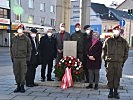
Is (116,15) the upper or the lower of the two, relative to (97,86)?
upper

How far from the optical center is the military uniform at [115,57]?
30.1ft

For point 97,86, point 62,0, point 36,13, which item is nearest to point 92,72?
point 97,86

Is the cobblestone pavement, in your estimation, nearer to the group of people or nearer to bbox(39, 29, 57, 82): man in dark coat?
the group of people

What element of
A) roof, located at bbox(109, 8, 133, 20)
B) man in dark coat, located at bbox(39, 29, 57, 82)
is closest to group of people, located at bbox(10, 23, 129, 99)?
man in dark coat, located at bbox(39, 29, 57, 82)

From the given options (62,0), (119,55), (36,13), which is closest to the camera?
(119,55)

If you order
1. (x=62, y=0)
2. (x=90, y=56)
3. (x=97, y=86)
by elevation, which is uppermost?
(x=62, y=0)

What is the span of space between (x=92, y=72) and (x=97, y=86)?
0.47m

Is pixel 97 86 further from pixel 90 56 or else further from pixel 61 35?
pixel 61 35

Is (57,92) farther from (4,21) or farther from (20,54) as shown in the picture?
(4,21)

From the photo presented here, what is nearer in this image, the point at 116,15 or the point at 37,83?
the point at 37,83

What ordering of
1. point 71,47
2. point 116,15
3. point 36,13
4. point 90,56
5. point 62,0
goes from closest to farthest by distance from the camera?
1. point 90,56
2. point 71,47
3. point 62,0
4. point 36,13
5. point 116,15

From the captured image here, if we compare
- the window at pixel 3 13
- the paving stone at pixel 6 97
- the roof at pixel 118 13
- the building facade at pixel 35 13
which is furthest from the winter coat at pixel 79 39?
the roof at pixel 118 13

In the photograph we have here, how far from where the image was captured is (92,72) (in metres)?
10.6

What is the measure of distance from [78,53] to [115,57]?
8.43ft
